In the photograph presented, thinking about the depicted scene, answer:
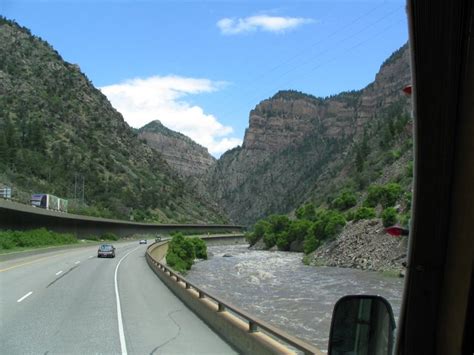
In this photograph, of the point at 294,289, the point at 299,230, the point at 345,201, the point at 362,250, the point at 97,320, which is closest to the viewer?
the point at 97,320

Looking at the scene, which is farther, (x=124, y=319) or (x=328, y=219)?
(x=328, y=219)

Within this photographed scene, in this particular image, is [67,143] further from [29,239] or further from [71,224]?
[29,239]

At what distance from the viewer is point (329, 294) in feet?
122

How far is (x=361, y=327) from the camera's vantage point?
2938mm

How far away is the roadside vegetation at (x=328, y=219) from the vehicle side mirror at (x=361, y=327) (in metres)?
46.3

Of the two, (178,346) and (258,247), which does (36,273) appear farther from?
(258,247)

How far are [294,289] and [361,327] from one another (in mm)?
38159

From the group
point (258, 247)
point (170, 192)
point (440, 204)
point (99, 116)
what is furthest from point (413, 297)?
point (170, 192)

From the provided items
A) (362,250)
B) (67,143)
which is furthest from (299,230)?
(67,143)

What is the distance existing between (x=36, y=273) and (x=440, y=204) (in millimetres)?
30665

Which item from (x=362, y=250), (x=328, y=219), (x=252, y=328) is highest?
(x=328, y=219)

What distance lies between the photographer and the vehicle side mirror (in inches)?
112

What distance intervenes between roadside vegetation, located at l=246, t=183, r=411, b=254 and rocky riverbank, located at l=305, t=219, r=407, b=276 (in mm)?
1738

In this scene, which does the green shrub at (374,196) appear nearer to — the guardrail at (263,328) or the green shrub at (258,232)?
the green shrub at (258,232)
